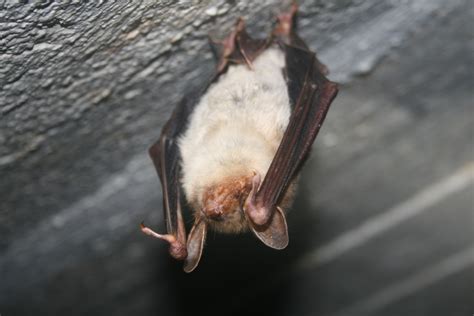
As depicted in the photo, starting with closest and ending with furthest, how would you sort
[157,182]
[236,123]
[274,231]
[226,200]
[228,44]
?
[274,231] < [226,200] < [228,44] < [236,123] < [157,182]

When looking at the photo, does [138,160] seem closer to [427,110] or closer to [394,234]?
[427,110]

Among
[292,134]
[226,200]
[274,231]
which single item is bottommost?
[274,231]

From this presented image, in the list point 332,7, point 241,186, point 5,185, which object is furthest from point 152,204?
point 332,7

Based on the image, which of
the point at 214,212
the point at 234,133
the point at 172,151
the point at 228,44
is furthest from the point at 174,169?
the point at 228,44

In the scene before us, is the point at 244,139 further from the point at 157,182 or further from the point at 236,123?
the point at 157,182

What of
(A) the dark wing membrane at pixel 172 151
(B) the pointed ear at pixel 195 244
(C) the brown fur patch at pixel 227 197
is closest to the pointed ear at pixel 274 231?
(C) the brown fur patch at pixel 227 197

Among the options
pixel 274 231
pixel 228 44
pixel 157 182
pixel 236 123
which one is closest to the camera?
pixel 274 231
